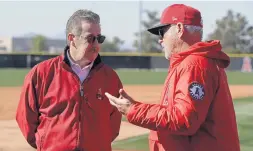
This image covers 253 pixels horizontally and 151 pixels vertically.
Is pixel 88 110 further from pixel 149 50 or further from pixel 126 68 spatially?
pixel 149 50

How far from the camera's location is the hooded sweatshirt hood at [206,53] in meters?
3.62

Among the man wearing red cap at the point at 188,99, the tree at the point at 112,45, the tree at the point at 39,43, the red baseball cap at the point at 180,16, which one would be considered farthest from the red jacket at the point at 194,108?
the tree at the point at 39,43

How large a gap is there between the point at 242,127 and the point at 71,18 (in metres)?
8.32

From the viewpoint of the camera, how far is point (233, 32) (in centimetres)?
11194

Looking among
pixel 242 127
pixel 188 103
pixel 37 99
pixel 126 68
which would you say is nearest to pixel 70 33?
pixel 37 99

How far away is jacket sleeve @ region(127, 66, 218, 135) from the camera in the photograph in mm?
3398

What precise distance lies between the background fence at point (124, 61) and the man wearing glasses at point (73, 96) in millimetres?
44055

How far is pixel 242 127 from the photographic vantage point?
39.1 feet

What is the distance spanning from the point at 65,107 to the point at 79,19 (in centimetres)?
63

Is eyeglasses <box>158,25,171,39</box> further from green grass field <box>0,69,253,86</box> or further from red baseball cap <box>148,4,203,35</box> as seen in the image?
green grass field <box>0,69,253,86</box>

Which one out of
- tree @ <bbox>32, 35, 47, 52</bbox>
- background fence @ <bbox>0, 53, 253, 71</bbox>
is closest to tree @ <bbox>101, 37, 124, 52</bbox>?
tree @ <bbox>32, 35, 47, 52</bbox>

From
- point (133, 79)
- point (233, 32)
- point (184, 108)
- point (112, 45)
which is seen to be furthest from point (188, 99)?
point (112, 45)

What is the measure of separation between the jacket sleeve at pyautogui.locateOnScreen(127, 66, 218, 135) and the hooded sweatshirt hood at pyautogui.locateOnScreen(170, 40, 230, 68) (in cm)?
14

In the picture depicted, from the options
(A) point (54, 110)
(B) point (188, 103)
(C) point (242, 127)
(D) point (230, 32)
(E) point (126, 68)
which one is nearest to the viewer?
(B) point (188, 103)
